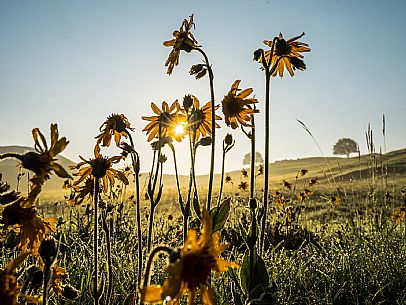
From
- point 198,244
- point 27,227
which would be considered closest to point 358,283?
point 198,244

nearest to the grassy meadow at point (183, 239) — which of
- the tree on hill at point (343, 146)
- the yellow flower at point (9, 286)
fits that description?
the yellow flower at point (9, 286)

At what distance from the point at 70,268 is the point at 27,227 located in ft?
6.17

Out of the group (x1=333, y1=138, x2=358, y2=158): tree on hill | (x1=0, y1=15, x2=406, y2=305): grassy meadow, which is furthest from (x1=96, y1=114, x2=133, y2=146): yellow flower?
(x1=333, y1=138, x2=358, y2=158): tree on hill

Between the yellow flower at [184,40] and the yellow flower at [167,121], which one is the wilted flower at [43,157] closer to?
the yellow flower at [167,121]

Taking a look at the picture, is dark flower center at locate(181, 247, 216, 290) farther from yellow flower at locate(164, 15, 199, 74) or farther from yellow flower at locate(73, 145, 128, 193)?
yellow flower at locate(164, 15, 199, 74)

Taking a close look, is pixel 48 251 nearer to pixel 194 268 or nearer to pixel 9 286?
pixel 9 286

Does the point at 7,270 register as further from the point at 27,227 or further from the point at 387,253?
the point at 387,253

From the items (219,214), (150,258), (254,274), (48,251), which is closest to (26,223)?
(48,251)

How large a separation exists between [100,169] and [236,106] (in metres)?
1.02

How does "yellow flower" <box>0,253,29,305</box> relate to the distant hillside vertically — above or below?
below

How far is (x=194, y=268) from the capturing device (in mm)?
1193

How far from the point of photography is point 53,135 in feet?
4.20

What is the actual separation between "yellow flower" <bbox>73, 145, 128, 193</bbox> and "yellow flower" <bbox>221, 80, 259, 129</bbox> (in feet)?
2.61

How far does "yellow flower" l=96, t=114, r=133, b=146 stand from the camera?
2.14 meters
